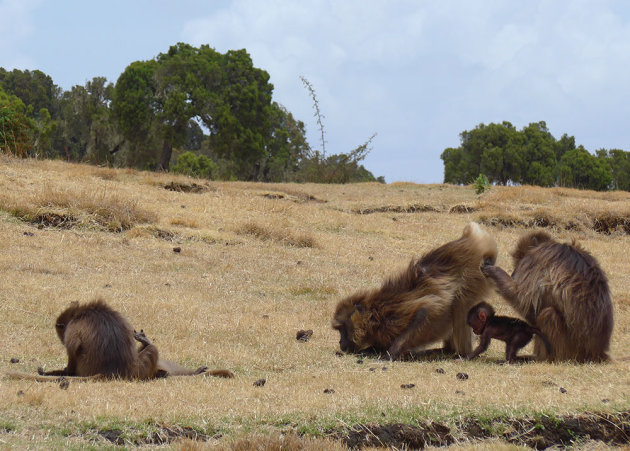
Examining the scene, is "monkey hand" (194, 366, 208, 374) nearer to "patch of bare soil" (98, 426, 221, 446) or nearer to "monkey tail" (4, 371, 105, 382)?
"monkey tail" (4, 371, 105, 382)

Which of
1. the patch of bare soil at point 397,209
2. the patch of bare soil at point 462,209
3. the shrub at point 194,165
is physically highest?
the shrub at point 194,165

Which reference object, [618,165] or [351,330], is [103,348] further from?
[618,165]

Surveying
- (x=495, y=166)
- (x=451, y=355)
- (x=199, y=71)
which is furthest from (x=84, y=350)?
(x=495, y=166)

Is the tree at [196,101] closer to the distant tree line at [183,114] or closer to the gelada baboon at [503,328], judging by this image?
the distant tree line at [183,114]

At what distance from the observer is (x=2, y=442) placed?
14.9 feet

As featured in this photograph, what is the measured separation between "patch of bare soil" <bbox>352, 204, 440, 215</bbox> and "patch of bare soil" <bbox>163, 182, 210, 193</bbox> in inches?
197

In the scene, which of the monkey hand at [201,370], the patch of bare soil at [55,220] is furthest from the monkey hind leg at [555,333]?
the patch of bare soil at [55,220]

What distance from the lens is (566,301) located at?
7160 millimetres

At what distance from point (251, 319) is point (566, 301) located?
14.2 ft

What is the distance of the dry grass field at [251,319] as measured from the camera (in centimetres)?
530

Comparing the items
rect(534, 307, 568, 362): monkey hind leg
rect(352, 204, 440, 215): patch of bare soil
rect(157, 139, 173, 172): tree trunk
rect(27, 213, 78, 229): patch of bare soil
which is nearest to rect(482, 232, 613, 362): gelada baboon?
rect(534, 307, 568, 362): monkey hind leg

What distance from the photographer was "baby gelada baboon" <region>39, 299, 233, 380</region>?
21.1 ft

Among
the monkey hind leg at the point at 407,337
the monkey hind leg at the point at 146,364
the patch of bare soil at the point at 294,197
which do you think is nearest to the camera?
the monkey hind leg at the point at 146,364

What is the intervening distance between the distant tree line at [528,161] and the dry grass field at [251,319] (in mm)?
38001
